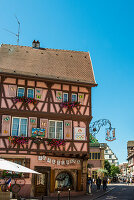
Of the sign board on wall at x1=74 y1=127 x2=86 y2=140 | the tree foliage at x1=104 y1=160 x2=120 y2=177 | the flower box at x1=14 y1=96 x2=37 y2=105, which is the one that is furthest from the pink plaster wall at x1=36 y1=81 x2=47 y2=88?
the tree foliage at x1=104 y1=160 x2=120 y2=177

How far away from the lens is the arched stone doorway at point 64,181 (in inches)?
886

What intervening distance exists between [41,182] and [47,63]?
32.7 feet

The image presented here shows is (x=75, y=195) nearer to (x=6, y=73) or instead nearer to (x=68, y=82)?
(x=68, y=82)

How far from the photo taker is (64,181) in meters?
22.8

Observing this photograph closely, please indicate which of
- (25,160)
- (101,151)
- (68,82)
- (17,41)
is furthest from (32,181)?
(101,151)

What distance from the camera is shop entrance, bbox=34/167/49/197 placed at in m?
21.4

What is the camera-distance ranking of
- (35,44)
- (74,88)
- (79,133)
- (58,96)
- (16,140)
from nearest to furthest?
(16,140) → (79,133) → (58,96) → (74,88) → (35,44)

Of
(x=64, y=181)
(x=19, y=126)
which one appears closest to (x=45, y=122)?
(x=19, y=126)

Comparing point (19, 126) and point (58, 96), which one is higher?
point (58, 96)

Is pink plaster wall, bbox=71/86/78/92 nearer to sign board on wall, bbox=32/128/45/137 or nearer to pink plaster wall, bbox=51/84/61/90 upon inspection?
pink plaster wall, bbox=51/84/61/90

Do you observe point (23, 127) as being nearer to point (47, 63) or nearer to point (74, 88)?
point (74, 88)

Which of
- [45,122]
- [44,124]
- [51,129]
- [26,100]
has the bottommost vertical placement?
[51,129]

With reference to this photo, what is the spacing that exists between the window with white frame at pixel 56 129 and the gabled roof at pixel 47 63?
11.7 ft

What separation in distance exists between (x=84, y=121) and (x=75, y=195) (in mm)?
5802
